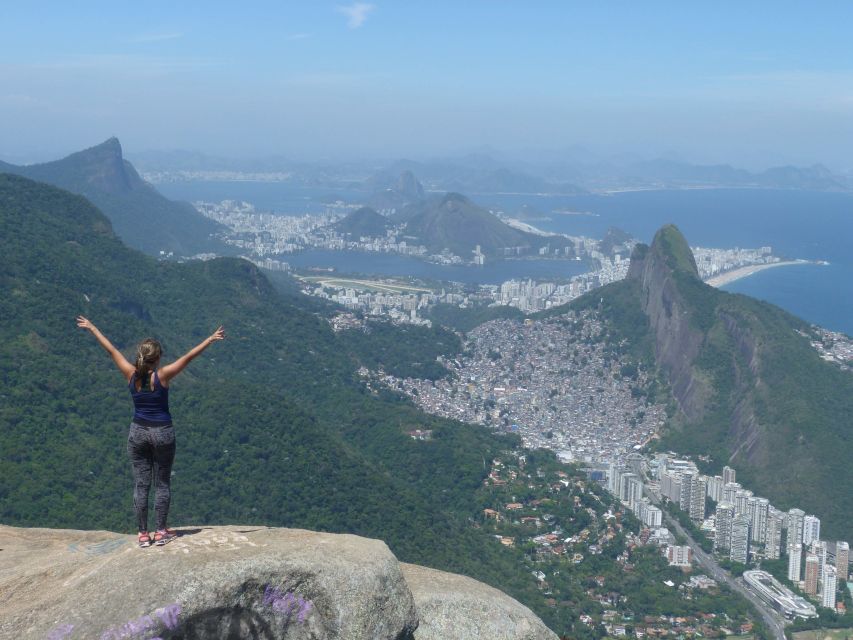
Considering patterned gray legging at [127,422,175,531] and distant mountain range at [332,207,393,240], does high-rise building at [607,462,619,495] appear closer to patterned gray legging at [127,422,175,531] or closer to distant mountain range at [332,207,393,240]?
patterned gray legging at [127,422,175,531]

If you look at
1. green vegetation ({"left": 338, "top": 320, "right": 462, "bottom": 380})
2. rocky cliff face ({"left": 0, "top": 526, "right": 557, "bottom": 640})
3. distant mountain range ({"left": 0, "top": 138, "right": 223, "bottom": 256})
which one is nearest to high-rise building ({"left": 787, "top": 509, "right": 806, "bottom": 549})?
green vegetation ({"left": 338, "top": 320, "right": 462, "bottom": 380})

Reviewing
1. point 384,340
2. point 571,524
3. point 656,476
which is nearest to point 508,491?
point 571,524

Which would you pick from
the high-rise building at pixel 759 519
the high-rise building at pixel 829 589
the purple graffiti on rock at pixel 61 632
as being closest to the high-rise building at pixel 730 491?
the high-rise building at pixel 759 519

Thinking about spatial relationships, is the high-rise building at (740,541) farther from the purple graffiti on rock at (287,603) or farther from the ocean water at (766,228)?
the ocean water at (766,228)

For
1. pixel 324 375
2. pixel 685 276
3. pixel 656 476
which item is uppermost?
pixel 685 276

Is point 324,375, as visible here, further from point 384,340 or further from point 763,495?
point 763,495

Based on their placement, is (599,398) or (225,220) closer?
(599,398)
